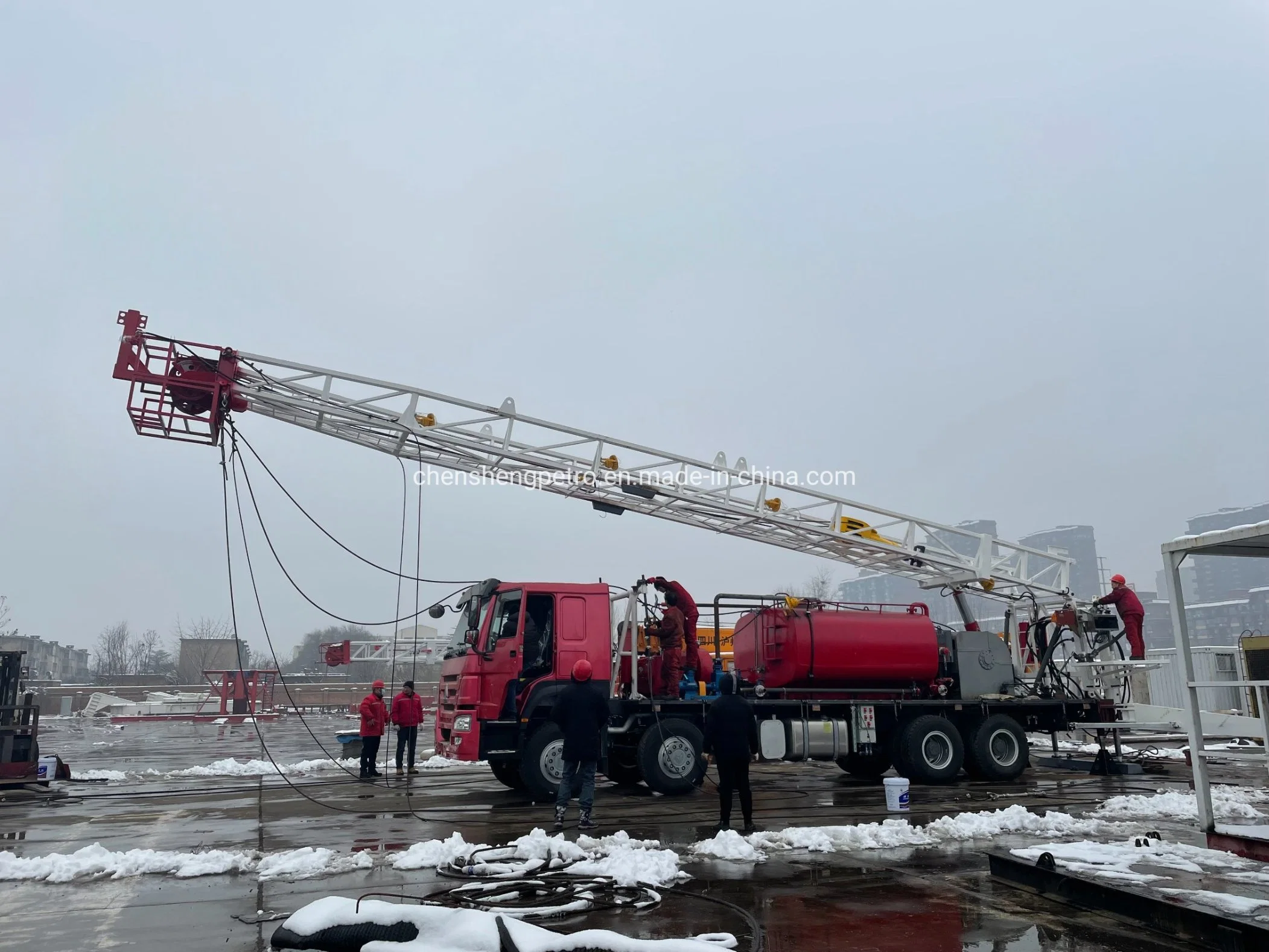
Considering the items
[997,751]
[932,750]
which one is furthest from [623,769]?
[997,751]

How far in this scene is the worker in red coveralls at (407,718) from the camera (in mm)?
15262

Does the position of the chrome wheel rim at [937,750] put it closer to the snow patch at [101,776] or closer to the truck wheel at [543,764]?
the truck wheel at [543,764]

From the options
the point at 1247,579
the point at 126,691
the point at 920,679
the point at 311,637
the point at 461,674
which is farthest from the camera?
the point at 1247,579

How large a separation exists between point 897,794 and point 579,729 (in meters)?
3.86

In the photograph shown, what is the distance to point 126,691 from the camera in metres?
49.6

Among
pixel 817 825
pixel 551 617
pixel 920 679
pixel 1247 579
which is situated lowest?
pixel 817 825

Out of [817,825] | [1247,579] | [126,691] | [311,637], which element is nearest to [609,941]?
[817,825]

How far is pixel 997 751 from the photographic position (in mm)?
13922

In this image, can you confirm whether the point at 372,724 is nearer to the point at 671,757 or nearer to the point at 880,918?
the point at 671,757

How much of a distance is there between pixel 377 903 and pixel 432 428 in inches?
331

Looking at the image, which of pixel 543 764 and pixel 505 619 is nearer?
pixel 543 764

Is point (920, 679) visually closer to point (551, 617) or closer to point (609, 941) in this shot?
point (551, 617)

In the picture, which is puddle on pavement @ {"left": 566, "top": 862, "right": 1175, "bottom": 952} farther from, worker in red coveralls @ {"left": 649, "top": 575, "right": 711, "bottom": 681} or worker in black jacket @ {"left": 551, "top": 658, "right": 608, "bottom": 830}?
worker in red coveralls @ {"left": 649, "top": 575, "right": 711, "bottom": 681}

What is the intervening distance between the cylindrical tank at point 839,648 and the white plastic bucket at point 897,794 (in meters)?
3.10
